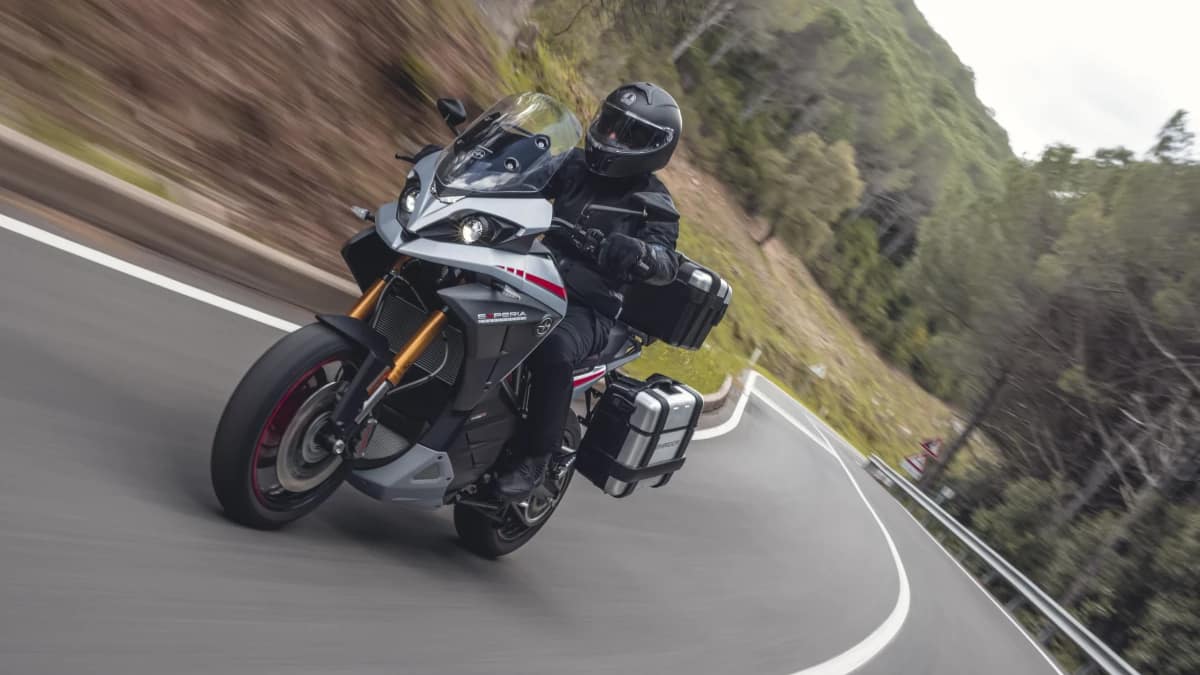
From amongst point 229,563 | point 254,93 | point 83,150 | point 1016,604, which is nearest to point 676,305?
point 229,563

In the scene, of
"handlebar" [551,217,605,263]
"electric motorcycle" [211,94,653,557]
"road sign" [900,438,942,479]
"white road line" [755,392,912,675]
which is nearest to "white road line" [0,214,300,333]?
"electric motorcycle" [211,94,653,557]

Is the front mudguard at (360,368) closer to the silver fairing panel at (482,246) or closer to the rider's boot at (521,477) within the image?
the silver fairing panel at (482,246)

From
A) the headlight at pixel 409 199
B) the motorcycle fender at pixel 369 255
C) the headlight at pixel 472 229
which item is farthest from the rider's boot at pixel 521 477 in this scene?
the headlight at pixel 409 199

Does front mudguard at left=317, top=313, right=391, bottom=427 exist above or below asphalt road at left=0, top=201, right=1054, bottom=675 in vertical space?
above

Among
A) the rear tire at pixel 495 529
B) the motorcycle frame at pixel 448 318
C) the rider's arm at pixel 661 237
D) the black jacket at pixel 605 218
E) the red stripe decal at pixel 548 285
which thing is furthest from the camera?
→ the rear tire at pixel 495 529

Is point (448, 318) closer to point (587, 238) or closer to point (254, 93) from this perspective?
point (587, 238)

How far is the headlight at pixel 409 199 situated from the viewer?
12.8 ft

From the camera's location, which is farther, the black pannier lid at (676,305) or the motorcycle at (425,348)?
the black pannier lid at (676,305)

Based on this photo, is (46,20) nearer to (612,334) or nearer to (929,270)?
(612,334)

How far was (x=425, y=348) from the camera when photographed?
13.0ft

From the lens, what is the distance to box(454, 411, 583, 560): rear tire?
16.3 ft

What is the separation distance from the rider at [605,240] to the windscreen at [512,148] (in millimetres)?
270

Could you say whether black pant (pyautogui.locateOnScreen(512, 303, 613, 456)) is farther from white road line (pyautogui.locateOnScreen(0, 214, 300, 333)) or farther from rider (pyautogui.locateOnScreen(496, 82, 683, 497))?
white road line (pyautogui.locateOnScreen(0, 214, 300, 333))

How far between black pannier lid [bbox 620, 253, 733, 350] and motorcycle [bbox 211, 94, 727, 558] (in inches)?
50.7
